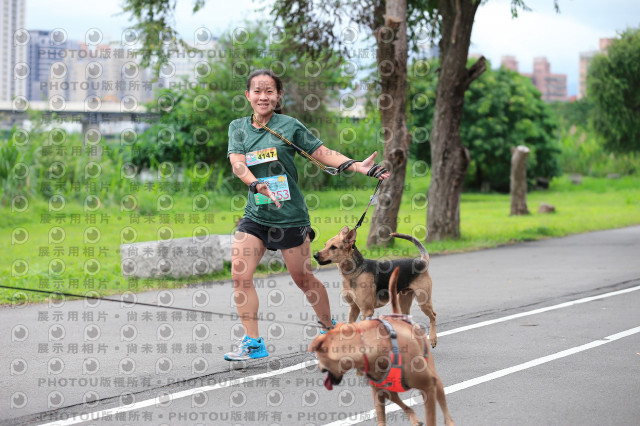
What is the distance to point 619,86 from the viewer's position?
37625mm

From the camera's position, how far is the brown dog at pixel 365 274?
6352 mm

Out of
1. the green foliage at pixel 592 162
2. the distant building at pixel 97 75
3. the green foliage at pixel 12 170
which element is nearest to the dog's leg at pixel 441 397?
the distant building at pixel 97 75

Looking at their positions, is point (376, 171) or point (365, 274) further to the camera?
point (365, 274)

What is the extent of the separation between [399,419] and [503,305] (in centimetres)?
482

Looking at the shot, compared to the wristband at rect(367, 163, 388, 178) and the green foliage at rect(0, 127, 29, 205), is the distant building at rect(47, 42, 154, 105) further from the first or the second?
the wristband at rect(367, 163, 388, 178)

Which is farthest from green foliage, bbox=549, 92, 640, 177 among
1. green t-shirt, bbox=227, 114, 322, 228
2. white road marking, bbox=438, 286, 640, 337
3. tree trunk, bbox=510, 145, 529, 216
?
green t-shirt, bbox=227, 114, 322, 228

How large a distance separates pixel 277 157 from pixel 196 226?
1389 centimetres

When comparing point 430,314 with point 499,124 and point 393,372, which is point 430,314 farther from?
point 499,124

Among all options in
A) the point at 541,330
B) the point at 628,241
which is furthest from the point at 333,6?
the point at 541,330

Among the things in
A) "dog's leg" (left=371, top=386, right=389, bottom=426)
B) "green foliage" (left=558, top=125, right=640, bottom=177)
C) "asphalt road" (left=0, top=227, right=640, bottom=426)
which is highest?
"green foliage" (left=558, top=125, right=640, bottom=177)

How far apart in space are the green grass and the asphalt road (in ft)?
5.31

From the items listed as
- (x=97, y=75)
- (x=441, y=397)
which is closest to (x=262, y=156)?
(x=441, y=397)

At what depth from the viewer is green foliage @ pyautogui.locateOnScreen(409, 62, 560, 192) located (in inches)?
1484

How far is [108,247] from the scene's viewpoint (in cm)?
1534
